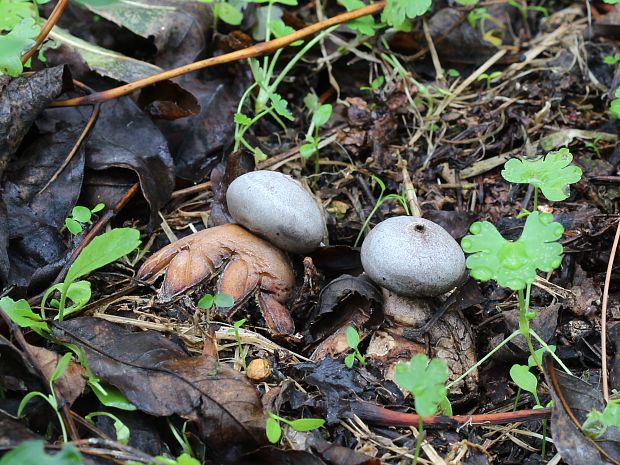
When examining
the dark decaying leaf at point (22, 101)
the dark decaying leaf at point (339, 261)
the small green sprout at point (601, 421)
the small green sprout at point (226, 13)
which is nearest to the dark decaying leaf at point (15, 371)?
the dark decaying leaf at point (22, 101)

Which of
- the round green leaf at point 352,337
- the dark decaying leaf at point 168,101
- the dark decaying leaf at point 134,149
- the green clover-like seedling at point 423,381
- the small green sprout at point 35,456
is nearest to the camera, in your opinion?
the small green sprout at point 35,456

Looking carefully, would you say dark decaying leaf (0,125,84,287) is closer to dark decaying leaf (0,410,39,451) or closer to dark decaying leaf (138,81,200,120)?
dark decaying leaf (138,81,200,120)

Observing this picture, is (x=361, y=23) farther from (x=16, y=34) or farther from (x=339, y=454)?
(x=339, y=454)

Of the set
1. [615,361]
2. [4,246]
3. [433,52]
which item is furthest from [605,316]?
[4,246]

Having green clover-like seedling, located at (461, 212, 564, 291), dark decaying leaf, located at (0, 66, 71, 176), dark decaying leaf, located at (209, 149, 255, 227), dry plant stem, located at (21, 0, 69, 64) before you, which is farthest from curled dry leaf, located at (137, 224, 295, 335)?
dry plant stem, located at (21, 0, 69, 64)

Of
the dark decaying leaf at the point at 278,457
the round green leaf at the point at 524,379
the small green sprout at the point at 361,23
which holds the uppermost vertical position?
the small green sprout at the point at 361,23

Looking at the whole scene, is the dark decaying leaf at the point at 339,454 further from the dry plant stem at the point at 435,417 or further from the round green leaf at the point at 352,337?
the round green leaf at the point at 352,337

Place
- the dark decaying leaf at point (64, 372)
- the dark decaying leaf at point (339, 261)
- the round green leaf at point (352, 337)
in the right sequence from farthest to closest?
the dark decaying leaf at point (339, 261) < the round green leaf at point (352, 337) < the dark decaying leaf at point (64, 372)
